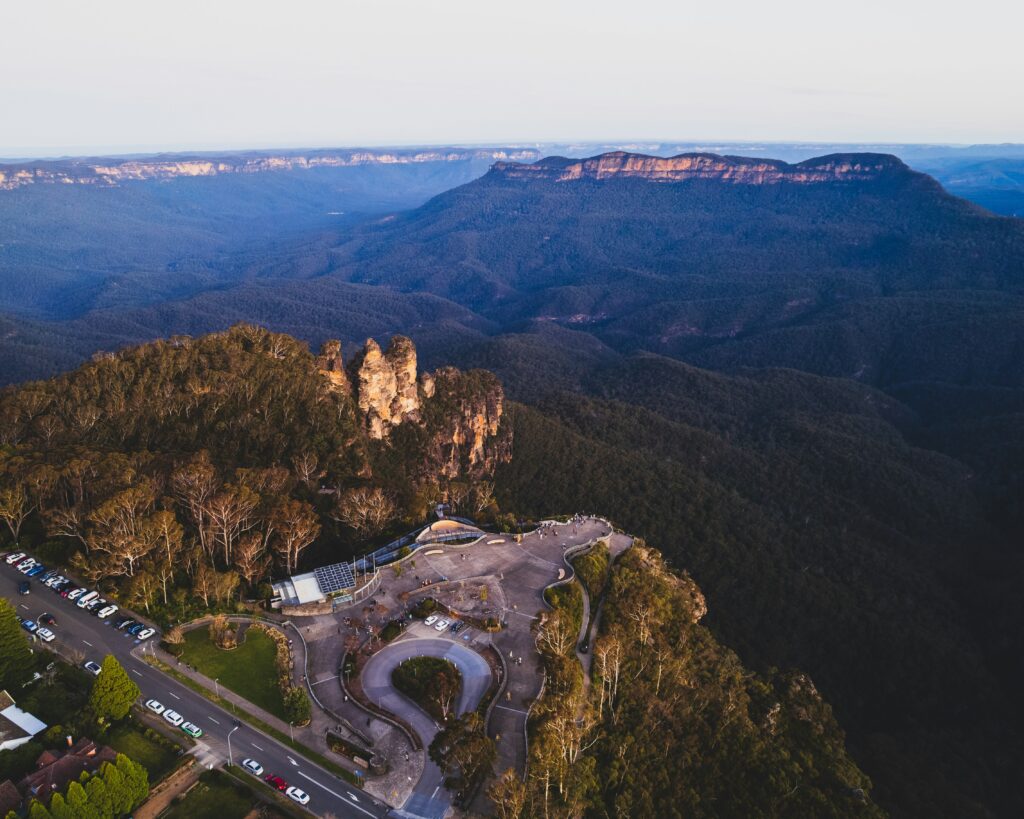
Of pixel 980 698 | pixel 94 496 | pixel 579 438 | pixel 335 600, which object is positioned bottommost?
pixel 980 698

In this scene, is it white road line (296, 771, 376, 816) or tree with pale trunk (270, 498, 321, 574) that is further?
tree with pale trunk (270, 498, 321, 574)

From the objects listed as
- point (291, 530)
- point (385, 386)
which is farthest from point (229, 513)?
point (385, 386)

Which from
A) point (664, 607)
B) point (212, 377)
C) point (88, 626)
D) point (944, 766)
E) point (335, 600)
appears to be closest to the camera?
point (88, 626)

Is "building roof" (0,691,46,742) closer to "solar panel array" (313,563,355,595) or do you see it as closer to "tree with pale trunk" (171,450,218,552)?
"tree with pale trunk" (171,450,218,552)

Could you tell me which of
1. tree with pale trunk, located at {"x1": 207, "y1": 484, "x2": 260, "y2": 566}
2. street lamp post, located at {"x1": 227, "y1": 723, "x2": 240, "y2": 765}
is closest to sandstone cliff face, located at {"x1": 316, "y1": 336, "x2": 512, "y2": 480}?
tree with pale trunk, located at {"x1": 207, "y1": 484, "x2": 260, "y2": 566}

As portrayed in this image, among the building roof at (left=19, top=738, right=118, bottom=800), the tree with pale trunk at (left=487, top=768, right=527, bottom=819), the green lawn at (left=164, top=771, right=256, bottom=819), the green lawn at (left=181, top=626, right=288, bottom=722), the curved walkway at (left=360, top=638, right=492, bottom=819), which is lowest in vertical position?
the curved walkway at (left=360, top=638, right=492, bottom=819)

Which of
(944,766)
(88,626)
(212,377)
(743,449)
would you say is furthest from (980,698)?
(212,377)

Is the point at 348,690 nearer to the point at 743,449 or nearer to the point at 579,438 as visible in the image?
the point at 579,438

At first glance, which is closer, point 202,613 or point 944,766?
point 202,613
